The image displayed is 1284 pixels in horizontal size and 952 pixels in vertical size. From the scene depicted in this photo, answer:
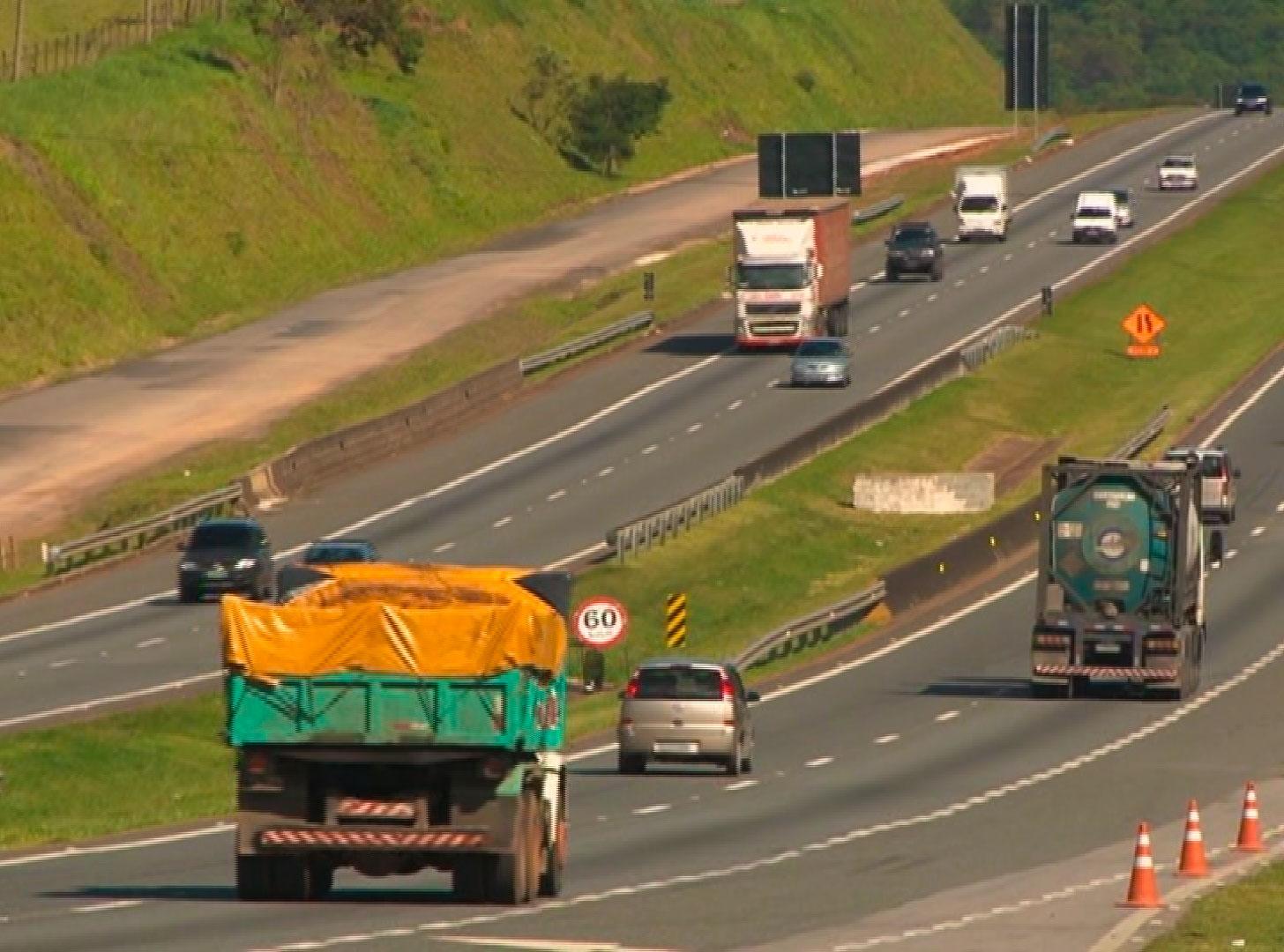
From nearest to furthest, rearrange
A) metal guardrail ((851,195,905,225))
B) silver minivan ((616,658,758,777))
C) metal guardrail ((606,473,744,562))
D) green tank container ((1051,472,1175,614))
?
silver minivan ((616,658,758,777)) → green tank container ((1051,472,1175,614)) → metal guardrail ((606,473,744,562)) → metal guardrail ((851,195,905,225))

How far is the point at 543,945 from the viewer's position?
26766mm

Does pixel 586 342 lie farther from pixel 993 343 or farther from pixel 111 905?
pixel 111 905

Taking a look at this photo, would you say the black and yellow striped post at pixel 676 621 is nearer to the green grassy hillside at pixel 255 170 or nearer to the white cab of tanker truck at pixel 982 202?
the green grassy hillside at pixel 255 170

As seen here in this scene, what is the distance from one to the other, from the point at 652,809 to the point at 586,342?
6582 centimetres

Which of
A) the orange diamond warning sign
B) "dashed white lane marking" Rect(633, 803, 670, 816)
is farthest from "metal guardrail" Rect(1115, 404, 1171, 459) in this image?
"dashed white lane marking" Rect(633, 803, 670, 816)

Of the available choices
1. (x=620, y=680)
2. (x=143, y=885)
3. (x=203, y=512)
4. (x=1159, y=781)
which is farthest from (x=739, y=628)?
(x=143, y=885)

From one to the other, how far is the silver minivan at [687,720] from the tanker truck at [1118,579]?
12.5 meters

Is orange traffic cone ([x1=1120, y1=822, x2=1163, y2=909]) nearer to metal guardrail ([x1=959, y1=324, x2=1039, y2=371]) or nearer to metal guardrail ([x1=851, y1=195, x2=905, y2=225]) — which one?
metal guardrail ([x1=959, y1=324, x2=1039, y2=371])

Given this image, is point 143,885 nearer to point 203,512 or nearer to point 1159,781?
point 1159,781

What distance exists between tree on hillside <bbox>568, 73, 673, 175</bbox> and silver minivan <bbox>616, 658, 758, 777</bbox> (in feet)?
347

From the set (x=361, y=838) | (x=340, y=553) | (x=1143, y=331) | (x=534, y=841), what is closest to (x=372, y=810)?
(x=361, y=838)

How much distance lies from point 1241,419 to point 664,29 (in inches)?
3438

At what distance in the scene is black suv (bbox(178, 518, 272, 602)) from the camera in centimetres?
7175

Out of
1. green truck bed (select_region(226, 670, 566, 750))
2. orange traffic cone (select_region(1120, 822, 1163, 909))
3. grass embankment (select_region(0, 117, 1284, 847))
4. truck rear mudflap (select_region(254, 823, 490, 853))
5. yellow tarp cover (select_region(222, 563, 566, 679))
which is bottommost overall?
grass embankment (select_region(0, 117, 1284, 847))
